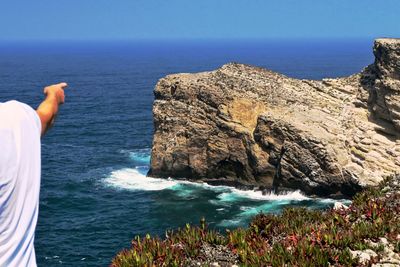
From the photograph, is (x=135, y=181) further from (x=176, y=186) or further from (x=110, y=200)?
(x=110, y=200)

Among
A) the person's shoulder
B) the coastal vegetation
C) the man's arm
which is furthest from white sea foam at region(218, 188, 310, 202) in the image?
the person's shoulder

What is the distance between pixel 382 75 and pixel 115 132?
138ft

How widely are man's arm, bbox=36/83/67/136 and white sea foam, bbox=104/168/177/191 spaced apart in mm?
47510

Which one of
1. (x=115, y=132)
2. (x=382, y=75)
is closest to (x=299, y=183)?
(x=382, y=75)

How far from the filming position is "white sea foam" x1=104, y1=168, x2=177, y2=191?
5216 centimetres

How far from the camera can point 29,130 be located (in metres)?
3.15

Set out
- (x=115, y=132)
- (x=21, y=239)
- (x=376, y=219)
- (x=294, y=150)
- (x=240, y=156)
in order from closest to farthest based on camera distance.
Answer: (x=21, y=239) → (x=376, y=219) → (x=294, y=150) → (x=240, y=156) → (x=115, y=132)

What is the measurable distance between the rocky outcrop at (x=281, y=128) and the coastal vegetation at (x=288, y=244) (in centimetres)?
2808

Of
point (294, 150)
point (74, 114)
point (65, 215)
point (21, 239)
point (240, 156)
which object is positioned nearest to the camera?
point (21, 239)

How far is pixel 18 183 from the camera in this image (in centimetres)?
300

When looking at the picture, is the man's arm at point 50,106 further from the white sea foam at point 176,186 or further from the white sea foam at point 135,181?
the white sea foam at point 135,181

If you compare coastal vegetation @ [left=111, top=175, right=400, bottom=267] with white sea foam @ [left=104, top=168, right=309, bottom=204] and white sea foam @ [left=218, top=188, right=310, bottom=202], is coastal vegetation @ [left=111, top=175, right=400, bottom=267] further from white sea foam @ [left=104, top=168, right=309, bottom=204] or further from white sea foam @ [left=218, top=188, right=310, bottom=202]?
white sea foam @ [left=104, top=168, right=309, bottom=204]

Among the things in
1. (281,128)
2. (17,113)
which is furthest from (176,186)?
(17,113)

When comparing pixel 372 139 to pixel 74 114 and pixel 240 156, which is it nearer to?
pixel 240 156
